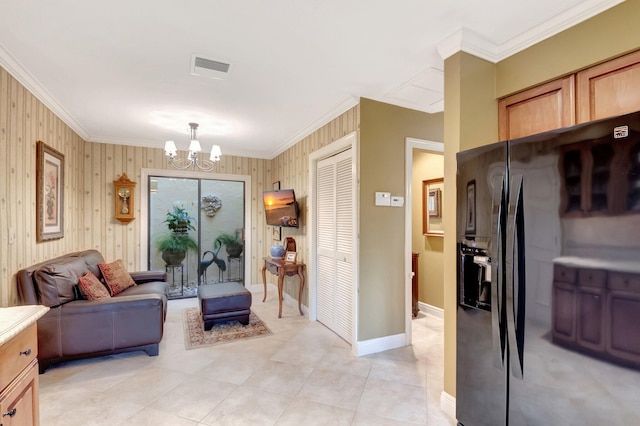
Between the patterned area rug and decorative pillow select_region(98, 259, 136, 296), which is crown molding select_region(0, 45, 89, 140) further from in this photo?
the patterned area rug

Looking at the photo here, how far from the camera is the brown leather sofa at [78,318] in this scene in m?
2.50

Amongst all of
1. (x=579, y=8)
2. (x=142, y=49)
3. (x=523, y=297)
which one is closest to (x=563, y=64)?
(x=579, y=8)

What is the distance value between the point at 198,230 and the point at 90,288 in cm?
243

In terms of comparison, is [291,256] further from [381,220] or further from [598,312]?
[598,312]

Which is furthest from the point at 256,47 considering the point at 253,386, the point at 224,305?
the point at 224,305

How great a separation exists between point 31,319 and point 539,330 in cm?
228

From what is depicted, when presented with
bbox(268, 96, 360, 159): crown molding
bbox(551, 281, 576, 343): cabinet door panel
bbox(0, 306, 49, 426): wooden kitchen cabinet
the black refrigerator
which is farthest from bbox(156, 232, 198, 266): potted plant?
bbox(551, 281, 576, 343): cabinet door panel

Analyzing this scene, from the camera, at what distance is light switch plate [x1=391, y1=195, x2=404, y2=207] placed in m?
3.05

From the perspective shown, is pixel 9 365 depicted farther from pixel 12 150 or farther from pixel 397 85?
pixel 397 85

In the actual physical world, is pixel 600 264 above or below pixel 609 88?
below

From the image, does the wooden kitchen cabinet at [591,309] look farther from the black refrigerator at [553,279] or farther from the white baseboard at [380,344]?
the white baseboard at [380,344]

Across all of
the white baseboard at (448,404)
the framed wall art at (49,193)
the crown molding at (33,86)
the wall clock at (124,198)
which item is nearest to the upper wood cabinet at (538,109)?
the white baseboard at (448,404)

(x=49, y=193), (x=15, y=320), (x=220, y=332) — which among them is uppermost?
(x=49, y=193)

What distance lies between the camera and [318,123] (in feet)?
12.0
